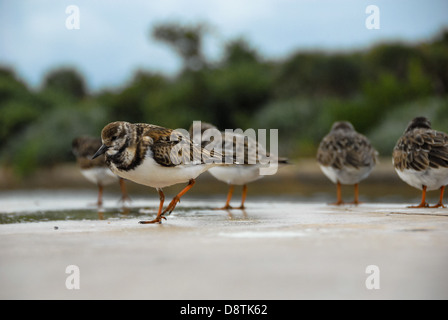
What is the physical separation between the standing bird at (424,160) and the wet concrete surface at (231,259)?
1249 mm

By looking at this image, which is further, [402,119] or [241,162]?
[402,119]

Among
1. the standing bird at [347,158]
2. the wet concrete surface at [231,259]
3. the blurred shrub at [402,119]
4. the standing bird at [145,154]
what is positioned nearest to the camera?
the wet concrete surface at [231,259]

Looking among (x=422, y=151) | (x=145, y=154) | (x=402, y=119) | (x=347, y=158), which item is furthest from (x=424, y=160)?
(x=402, y=119)

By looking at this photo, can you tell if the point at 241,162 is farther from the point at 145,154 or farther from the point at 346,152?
the point at 145,154

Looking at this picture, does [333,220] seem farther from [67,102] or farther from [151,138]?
[67,102]

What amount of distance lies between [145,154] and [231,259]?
1.81 metres

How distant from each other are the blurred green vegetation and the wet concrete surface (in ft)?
40.6

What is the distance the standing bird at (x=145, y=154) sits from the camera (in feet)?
15.9

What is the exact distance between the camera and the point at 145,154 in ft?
15.9

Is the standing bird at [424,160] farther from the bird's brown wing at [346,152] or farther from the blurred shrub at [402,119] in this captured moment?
the blurred shrub at [402,119]

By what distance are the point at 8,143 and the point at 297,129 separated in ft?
38.9

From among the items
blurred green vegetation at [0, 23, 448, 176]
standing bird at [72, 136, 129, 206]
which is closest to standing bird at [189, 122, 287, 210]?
standing bird at [72, 136, 129, 206]

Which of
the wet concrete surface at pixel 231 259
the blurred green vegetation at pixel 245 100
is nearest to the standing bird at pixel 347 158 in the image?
the wet concrete surface at pixel 231 259
